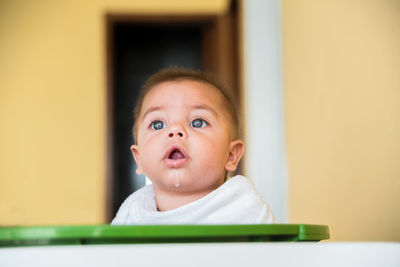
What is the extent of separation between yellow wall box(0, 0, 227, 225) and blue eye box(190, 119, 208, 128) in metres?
2.00

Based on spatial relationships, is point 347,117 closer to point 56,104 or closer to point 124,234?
point 124,234

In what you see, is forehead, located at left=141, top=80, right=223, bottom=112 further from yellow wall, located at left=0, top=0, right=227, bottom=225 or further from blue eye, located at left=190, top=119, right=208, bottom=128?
yellow wall, located at left=0, top=0, right=227, bottom=225

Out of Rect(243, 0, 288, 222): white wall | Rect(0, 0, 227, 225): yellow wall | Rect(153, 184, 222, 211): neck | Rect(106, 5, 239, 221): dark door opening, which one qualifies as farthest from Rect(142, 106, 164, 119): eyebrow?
Rect(0, 0, 227, 225): yellow wall

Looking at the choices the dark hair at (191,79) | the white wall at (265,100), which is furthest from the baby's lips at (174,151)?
the white wall at (265,100)

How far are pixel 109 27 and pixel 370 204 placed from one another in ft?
7.39

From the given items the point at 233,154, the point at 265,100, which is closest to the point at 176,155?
the point at 233,154

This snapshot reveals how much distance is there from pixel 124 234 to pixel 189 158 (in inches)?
9.6

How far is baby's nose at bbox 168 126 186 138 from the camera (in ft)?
2.06

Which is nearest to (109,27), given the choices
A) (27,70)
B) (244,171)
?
(27,70)

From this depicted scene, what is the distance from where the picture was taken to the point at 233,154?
73 centimetres

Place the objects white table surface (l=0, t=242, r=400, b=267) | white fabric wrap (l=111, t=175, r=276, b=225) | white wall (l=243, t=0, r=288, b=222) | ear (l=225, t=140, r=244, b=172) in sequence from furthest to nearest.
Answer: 1. white wall (l=243, t=0, r=288, b=222)
2. ear (l=225, t=140, r=244, b=172)
3. white fabric wrap (l=111, t=175, r=276, b=225)
4. white table surface (l=0, t=242, r=400, b=267)

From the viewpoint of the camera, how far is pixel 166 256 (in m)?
0.37

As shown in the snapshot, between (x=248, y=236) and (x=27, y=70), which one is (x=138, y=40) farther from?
(x=248, y=236)

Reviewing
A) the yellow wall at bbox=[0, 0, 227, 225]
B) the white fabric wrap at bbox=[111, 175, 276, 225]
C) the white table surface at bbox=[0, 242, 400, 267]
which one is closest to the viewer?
the white table surface at bbox=[0, 242, 400, 267]
